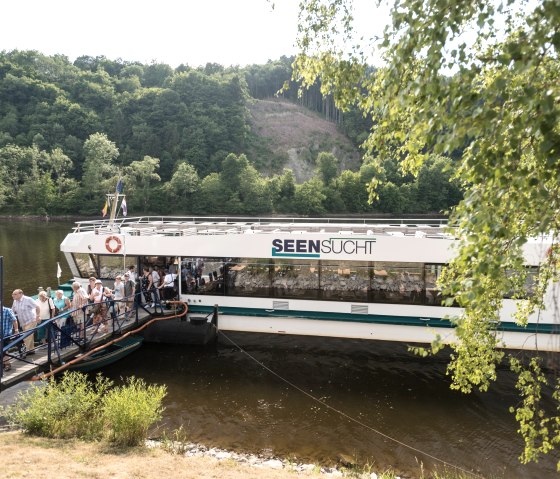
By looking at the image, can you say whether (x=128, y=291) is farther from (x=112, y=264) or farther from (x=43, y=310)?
(x=43, y=310)

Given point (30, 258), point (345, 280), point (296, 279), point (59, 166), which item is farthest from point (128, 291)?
point (59, 166)

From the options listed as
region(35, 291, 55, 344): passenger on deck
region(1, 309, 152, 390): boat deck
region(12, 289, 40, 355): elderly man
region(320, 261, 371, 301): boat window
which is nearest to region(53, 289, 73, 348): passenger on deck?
region(1, 309, 152, 390): boat deck

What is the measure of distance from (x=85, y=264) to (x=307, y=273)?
831cm

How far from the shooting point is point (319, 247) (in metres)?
14.0

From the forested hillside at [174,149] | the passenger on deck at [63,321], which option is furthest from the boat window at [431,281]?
the forested hillside at [174,149]

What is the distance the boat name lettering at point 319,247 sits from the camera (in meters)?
13.7

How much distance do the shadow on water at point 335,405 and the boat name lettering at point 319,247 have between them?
142 inches

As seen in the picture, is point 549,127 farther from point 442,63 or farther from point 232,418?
point 232,418

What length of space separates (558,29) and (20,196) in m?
82.2

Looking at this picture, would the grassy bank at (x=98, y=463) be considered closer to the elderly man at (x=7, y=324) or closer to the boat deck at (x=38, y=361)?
the boat deck at (x=38, y=361)

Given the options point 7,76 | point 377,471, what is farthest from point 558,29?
point 7,76

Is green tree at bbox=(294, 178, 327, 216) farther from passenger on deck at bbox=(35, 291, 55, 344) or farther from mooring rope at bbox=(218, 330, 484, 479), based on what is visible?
passenger on deck at bbox=(35, 291, 55, 344)

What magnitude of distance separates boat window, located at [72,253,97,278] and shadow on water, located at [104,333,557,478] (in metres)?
3.53

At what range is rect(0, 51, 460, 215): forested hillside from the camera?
76.4 meters
